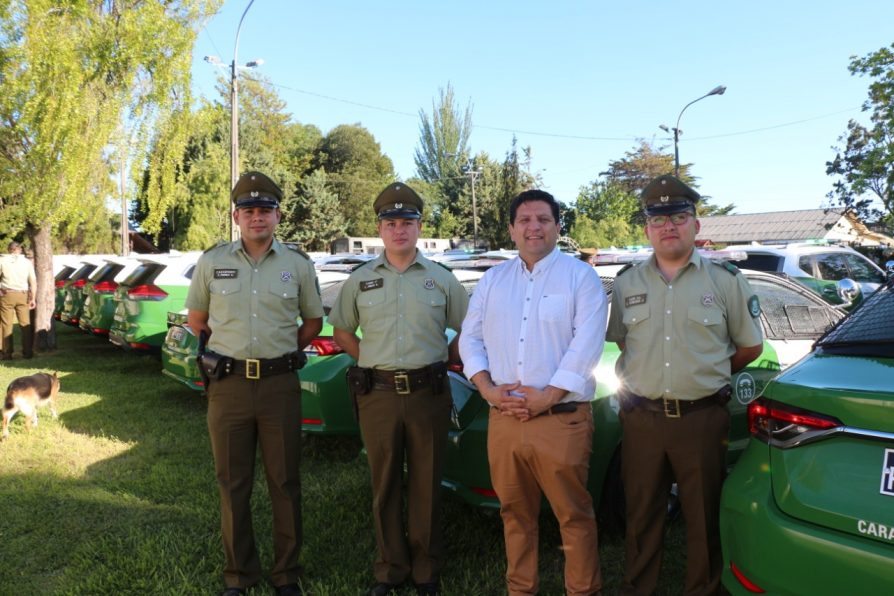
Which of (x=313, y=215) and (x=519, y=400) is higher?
(x=313, y=215)

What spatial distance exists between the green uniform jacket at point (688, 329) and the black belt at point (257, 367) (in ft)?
4.99

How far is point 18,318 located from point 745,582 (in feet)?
36.5

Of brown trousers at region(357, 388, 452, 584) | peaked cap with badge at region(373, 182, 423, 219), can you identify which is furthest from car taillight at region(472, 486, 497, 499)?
peaked cap with badge at region(373, 182, 423, 219)

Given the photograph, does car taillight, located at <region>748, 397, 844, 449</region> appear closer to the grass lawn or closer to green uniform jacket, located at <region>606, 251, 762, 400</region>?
green uniform jacket, located at <region>606, 251, 762, 400</region>

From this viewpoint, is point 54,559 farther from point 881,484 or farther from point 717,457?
point 881,484

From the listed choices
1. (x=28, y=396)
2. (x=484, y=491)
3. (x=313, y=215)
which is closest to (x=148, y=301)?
(x=28, y=396)

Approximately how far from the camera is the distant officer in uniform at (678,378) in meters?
2.71

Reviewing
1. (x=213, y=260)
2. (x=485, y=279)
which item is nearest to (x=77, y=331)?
(x=213, y=260)

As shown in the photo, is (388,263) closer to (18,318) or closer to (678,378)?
(678,378)

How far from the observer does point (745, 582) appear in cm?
216

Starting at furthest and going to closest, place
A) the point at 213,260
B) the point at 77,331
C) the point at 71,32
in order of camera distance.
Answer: the point at 77,331
the point at 71,32
the point at 213,260

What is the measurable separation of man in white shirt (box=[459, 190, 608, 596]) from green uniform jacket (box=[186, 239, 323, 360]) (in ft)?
3.02

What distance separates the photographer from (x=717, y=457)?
2.71 metres

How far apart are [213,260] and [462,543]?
1.92 metres
